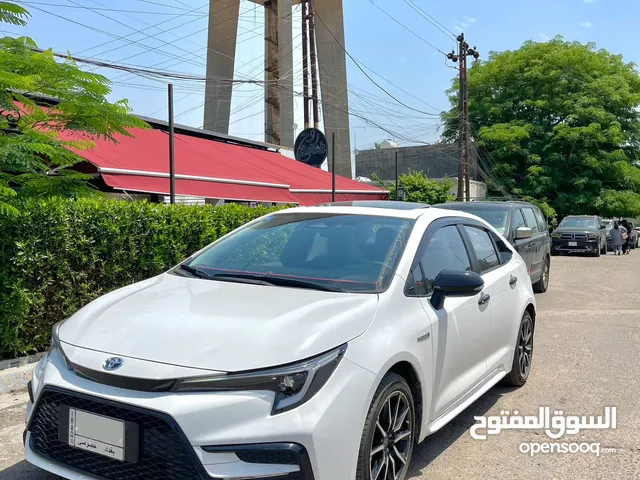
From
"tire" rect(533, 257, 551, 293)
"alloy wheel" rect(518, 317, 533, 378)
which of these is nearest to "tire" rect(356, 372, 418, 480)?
"alloy wheel" rect(518, 317, 533, 378)

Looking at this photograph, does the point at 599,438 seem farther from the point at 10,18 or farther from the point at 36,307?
the point at 10,18

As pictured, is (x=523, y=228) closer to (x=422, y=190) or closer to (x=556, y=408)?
(x=556, y=408)

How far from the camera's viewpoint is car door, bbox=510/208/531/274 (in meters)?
9.26

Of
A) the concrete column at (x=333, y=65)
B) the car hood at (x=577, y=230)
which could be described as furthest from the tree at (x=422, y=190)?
the concrete column at (x=333, y=65)

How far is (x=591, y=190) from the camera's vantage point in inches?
1356

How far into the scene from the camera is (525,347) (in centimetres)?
511

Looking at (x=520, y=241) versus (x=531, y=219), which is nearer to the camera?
(x=520, y=241)

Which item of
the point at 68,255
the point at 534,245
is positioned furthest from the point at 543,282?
the point at 68,255

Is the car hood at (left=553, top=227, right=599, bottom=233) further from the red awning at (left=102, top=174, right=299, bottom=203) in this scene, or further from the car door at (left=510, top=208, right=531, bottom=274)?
the red awning at (left=102, top=174, right=299, bottom=203)

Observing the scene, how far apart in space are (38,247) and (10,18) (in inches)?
91.8

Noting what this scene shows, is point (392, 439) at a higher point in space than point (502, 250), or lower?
lower

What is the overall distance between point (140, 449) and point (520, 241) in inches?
323

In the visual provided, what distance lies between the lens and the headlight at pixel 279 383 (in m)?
2.33

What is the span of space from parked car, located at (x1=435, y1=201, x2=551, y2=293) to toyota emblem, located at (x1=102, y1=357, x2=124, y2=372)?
23.0 ft
